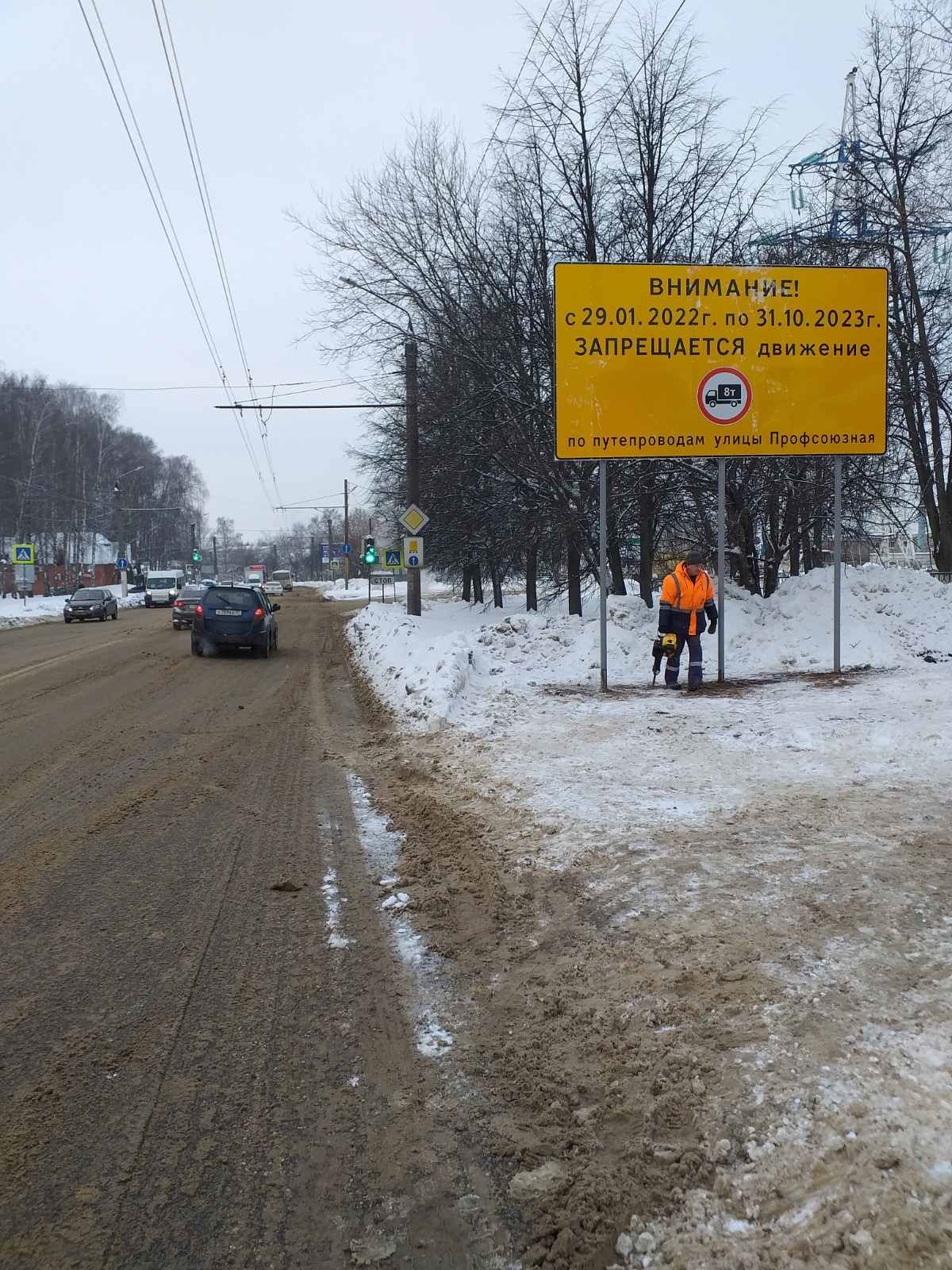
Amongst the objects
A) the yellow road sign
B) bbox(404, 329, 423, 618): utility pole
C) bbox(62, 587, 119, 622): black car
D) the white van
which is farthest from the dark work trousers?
the white van

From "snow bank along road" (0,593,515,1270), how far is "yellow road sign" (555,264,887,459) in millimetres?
6155

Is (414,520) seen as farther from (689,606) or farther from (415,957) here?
(415,957)

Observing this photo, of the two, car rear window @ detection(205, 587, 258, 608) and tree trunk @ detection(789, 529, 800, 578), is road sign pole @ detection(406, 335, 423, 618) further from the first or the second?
tree trunk @ detection(789, 529, 800, 578)

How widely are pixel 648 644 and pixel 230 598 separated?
10682 millimetres

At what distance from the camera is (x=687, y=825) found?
6008 millimetres

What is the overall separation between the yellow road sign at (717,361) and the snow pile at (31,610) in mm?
30771

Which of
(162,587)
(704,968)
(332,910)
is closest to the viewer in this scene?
(704,968)

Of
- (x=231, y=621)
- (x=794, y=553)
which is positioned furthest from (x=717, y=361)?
(x=231, y=621)

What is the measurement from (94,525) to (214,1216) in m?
82.3

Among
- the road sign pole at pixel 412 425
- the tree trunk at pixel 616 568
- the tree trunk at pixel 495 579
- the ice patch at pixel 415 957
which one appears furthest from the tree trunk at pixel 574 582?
the ice patch at pixel 415 957

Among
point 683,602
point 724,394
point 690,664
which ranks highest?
point 724,394

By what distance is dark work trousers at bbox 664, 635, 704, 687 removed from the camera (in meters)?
11.6

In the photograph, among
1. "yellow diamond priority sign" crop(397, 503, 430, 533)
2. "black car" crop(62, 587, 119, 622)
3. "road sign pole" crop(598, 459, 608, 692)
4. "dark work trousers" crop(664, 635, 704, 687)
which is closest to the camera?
"road sign pole" crop(598, 459, 608, 692)

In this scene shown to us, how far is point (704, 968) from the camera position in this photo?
3.94 meters
